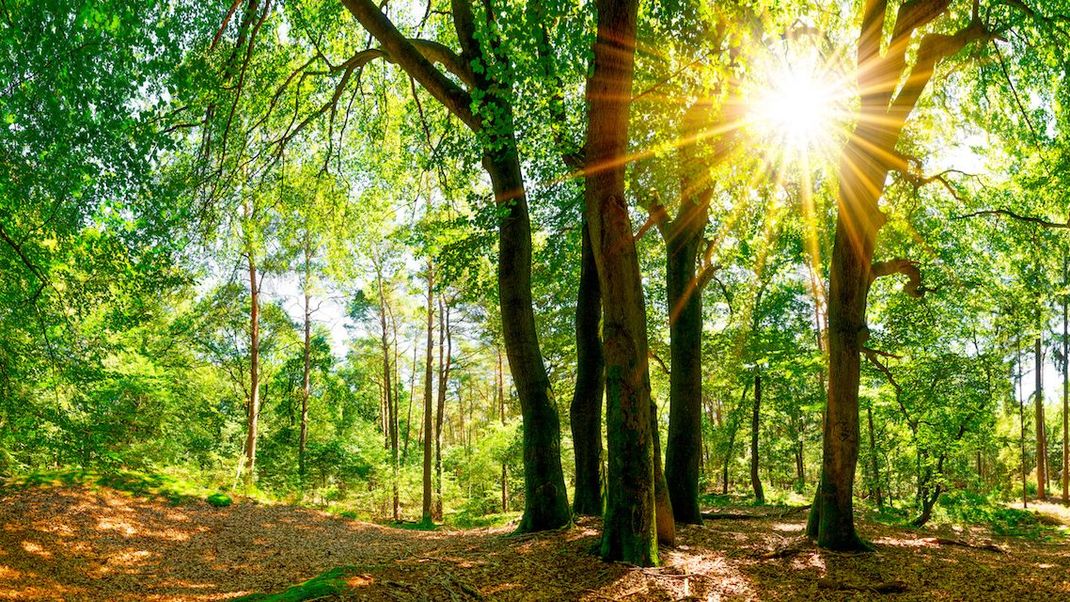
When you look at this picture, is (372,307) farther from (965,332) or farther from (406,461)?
(965,332)

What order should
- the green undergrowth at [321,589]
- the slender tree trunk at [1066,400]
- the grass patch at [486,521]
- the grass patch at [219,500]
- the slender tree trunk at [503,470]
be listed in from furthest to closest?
the slender tree trunk at [503,470]
the slender tree trunk at [1066,400]
the grass patch at [486,521]
the grass patch at [219,500]
the green undergrowth at [321,589]

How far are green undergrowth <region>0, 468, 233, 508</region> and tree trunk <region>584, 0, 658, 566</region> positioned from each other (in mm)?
9014

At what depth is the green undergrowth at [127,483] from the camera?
29.8 ft

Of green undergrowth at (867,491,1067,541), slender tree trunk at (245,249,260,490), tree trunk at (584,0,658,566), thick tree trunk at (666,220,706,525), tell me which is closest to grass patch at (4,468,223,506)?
slender tree trunk at (245,249,260,490)

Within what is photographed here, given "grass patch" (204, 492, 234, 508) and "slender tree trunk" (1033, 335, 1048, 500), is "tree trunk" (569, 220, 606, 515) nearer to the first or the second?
"grass patch" (204, 492, 234, 508)

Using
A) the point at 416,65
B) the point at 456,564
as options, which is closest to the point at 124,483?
the point at 456,564

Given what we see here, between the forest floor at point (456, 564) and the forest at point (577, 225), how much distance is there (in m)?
0.06

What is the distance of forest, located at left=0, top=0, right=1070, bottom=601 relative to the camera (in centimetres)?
537

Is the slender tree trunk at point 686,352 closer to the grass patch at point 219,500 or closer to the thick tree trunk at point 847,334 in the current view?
the thick tree trunk at point 847,334

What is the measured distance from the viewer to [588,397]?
8.60 m

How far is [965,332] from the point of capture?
13586 mm

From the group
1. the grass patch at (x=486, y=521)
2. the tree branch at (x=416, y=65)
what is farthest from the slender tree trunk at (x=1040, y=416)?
the tree branch at (x=416, y=65)

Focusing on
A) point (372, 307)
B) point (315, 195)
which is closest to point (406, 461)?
point (372, 307)

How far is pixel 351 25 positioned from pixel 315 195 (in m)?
3.27
